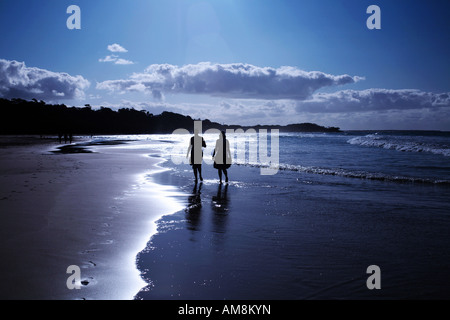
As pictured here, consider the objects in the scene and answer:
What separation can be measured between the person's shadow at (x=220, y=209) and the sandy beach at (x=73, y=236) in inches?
50.4

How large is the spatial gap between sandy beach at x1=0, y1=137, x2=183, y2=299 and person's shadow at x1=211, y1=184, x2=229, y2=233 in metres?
1.28

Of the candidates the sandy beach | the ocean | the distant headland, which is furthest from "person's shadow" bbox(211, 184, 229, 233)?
the distant headland

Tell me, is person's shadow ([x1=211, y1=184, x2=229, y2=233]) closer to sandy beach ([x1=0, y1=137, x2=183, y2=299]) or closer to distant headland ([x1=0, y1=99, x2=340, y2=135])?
sandy beach ([x1=0, y1=137, x2=183, y2=299])

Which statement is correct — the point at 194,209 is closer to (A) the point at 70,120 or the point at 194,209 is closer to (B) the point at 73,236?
(B) the point at 73,236

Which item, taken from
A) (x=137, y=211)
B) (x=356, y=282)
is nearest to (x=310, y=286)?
(x=356, y=282)

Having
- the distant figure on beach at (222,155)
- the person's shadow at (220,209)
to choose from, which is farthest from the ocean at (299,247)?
the distant figure on beach at (222,155)

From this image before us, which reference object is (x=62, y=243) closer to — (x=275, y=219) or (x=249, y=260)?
(x=249, y=260)

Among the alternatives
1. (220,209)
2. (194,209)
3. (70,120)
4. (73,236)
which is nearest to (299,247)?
(220,209)

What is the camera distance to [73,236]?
542 centimetres

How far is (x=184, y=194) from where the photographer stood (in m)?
10.0

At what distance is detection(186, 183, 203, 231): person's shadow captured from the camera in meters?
6.54

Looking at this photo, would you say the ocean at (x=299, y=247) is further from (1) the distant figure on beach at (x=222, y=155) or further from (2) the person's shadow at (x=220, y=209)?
(1) the distant figure on beach at (x=222, y=155)

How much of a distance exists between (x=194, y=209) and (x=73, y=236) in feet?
10.3

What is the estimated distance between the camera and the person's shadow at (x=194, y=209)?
21.4 ft
